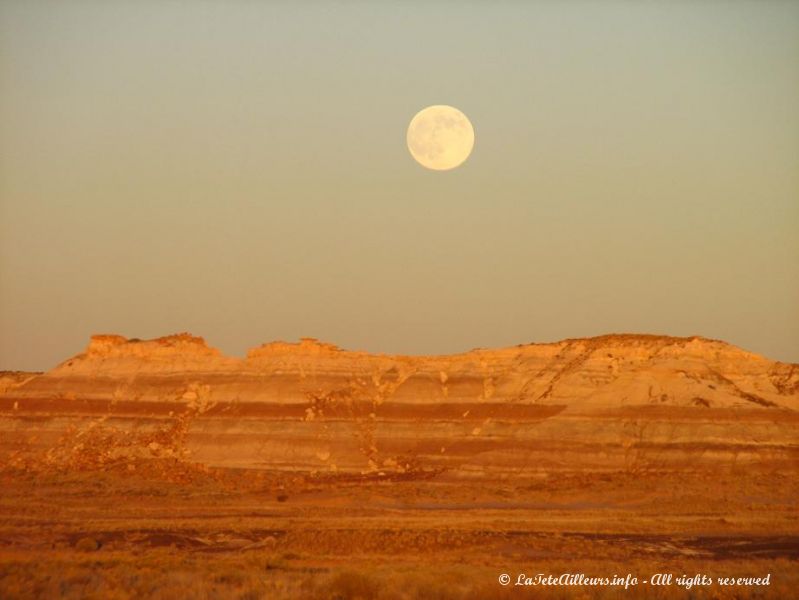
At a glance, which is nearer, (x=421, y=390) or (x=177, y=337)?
(x=421, y=390)

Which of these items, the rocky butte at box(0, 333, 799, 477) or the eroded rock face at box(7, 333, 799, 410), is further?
the eroded rock face at box(7, 333, 799, 410)

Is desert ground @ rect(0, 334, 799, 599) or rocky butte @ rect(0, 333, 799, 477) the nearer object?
desert ground @ rect(0, 334, 799, 599)

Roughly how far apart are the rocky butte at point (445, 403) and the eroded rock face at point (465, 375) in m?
0.10

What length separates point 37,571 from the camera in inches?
993

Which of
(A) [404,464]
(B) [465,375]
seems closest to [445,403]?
(B) [465,375]

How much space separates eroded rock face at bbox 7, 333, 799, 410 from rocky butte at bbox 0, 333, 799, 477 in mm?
99

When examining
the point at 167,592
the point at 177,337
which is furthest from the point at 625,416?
the point at 167,592

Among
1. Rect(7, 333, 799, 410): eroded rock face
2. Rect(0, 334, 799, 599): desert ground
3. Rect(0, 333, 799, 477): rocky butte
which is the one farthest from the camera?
Rect(7, 333, 799, 410): eroded rock face

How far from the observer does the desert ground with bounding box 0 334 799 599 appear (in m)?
32.1

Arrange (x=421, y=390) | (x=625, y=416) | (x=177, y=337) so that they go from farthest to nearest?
1. (x=177, y=337)
2. (x=421, y=390)
3. (x=625, y=416)

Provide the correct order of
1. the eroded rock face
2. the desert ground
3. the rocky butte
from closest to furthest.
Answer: the desert ground < the rocky butte < the eroded rock face

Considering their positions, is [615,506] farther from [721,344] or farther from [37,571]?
[37,571]

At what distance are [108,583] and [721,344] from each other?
1750 inches

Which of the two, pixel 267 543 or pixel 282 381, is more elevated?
pixel 282 381
